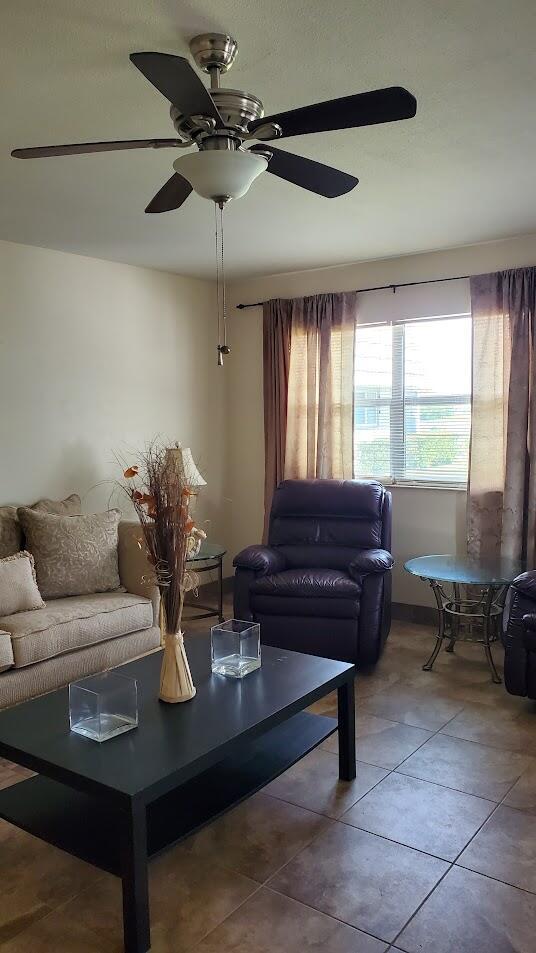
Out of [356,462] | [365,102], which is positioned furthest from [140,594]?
[365,102]

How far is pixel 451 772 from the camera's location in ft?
9.46

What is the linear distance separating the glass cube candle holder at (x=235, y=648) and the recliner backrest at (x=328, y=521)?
1.72 m

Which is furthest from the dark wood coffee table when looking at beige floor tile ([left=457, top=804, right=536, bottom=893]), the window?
the window

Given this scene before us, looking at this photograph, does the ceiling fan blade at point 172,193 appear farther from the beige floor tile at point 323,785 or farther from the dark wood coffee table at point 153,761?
the beige floor tile at point 323,785

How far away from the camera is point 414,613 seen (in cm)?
500

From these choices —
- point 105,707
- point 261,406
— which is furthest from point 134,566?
point 261,406

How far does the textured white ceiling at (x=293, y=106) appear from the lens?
1.98 m

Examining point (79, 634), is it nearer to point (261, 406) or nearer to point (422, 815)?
point (422, 815)

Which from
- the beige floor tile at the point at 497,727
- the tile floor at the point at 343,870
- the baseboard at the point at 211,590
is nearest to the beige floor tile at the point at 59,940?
the tile floor at the point at 343,870

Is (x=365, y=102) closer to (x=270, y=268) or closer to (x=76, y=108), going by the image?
(x=76, y=108)

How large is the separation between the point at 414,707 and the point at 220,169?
2643 mm

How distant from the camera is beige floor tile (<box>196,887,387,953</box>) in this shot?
76.0 inches

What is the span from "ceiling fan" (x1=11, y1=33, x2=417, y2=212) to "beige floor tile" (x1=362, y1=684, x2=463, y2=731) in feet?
7.85

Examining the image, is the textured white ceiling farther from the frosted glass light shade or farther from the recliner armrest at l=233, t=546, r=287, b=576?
the recliner armrest at l=233, t=546, r=287, b=576
